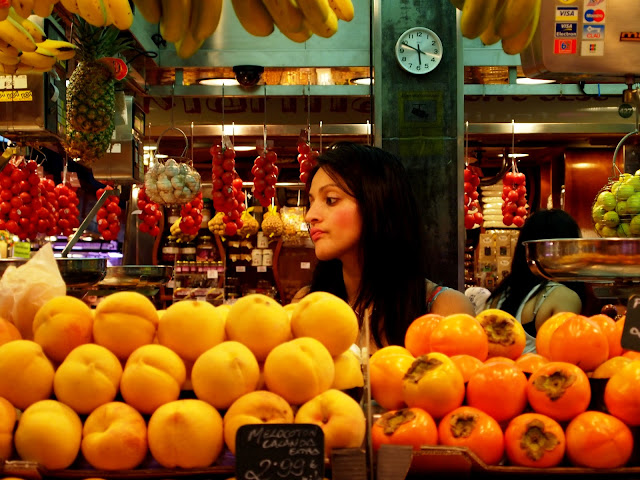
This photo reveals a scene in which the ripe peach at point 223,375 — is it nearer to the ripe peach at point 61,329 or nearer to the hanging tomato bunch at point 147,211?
the ripe peach at point 61,329

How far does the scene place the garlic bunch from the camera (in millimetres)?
5617

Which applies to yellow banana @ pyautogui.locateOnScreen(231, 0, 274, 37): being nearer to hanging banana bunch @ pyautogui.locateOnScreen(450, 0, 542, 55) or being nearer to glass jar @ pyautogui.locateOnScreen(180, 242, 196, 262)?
hanging banana bunch @ pyautogui.locateOnScreen(450, 0, 542, 55)

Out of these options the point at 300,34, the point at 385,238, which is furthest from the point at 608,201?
the point at 300,34

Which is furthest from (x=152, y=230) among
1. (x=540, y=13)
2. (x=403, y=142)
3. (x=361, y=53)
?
(x=540, y=13)

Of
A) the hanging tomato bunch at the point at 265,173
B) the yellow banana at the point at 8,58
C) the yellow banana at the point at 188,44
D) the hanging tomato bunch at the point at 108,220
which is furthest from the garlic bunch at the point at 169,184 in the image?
the yellow banana at the point at 188,44

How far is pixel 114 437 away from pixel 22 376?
202 mm

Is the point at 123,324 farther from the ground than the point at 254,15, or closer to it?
closer to it

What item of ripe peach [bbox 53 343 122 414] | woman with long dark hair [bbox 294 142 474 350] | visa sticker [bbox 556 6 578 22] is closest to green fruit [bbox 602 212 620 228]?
visa sticker [bbox 556 6 578 22]

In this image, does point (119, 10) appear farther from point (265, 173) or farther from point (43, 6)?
point (265, 173)

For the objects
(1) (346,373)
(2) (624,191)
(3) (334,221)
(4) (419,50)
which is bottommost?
(1) (346,373)

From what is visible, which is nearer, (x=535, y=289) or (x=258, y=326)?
(x=258, y=326)

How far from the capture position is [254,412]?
1.05 meters

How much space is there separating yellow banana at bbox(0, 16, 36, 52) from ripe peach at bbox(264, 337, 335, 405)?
7.38 feet

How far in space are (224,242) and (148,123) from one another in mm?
2353
